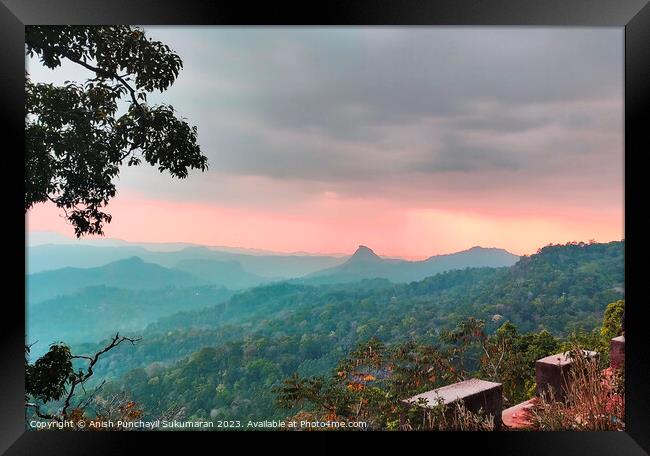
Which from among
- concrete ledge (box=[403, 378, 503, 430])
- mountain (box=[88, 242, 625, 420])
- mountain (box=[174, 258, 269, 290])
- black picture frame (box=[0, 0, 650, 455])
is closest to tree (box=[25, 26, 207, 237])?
black picture frame (box=[0, 0, 650, 455])

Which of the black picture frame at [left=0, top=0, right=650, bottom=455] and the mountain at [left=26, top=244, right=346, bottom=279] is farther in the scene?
the mountain at [left=26, top=244, right=346, bottom=279]

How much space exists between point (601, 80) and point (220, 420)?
412cm

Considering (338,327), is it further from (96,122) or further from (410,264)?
(96,122)

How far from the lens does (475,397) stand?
2.64 m

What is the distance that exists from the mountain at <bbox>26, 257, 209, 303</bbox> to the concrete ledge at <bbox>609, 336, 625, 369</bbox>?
11.1ft

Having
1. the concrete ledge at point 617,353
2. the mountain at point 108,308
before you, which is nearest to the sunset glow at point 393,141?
the mountain at point 108,308

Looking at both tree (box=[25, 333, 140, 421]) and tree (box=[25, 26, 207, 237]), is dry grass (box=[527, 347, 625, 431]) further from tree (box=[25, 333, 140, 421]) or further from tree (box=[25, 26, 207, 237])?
tree (box=[25, 333, 140, 421])

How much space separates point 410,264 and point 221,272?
1.77m

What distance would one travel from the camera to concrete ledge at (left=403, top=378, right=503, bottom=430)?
8.61 ft

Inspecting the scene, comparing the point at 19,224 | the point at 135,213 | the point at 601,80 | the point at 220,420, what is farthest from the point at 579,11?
the point at 220,420

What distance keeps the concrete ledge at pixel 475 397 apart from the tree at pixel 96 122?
2.32 metres

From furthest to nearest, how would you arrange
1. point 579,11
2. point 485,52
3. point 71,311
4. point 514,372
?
point 71,311 < point 485,52 < point 514,372 < point 579,11

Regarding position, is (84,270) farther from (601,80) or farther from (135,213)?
(601,80)

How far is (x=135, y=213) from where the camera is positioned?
342cm
